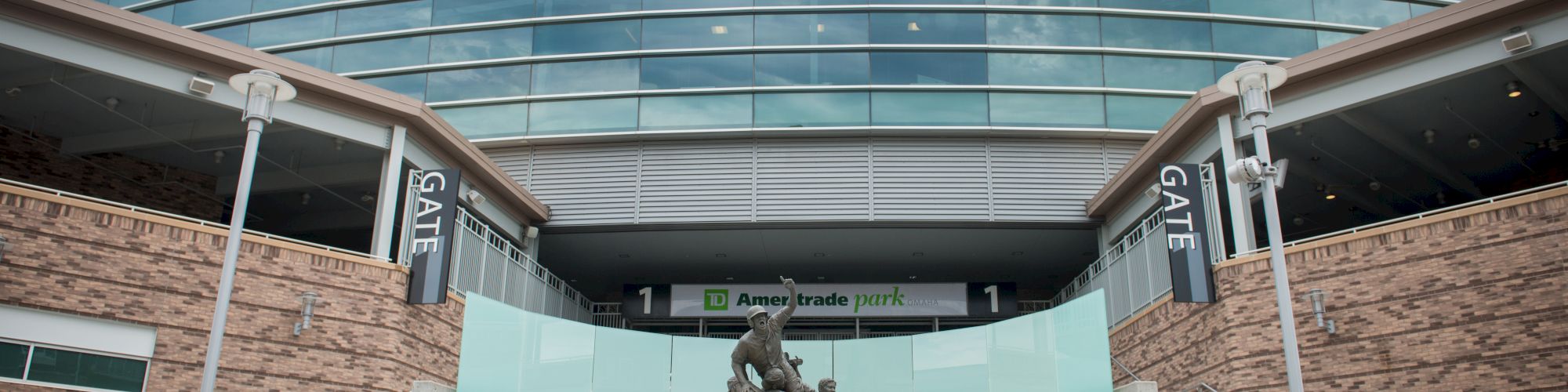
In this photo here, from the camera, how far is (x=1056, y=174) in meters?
24.9

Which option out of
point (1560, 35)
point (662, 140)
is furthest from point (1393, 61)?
point (662, 140)

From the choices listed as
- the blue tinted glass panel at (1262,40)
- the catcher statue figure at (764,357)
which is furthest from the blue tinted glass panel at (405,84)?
the blue tinted glass panel at (1262,40)

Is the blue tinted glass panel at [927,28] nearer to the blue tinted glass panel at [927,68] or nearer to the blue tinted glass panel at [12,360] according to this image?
the blue tinted glass panel at [927,68]

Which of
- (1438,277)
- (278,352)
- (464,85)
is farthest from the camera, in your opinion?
(464,85)

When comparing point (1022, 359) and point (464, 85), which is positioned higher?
point (464, 85)

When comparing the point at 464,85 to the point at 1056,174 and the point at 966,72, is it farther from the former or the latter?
the point at 1056,174

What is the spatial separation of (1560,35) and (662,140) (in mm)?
17046

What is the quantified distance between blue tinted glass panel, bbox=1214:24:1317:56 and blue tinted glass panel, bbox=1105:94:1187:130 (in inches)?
96.7

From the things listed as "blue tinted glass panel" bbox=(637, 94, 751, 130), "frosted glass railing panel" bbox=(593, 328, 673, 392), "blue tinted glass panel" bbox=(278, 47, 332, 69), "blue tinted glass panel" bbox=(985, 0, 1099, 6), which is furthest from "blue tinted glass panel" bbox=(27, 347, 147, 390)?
"blue tinted glass panel" bbox=(985, 0, 1099, 6)

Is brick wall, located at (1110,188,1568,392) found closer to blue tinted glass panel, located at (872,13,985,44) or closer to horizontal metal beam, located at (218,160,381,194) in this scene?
blue tinted glass panel, located at (872,13,985,44)

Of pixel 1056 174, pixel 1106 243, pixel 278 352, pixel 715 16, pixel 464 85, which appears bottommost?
pixel 278 352

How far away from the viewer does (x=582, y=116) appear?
26.2m

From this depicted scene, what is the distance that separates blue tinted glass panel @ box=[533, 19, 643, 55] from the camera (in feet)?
89.9

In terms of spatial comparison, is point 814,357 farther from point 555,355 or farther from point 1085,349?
point 1085,349
